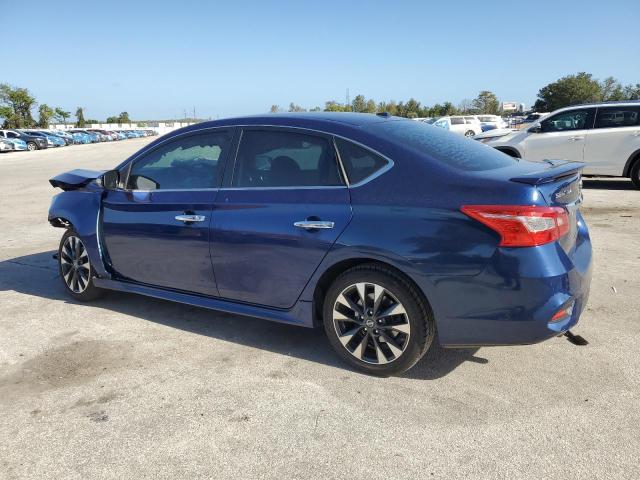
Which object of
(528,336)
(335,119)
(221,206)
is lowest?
(528,336)

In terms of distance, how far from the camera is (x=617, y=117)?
35.9 ft

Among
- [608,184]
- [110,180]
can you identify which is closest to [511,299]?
[110,180]

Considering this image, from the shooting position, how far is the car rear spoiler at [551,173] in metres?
3.01

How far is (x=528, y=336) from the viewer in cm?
301

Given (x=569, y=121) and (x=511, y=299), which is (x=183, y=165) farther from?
(x=569, y=121)

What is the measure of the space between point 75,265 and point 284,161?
99.1 inches

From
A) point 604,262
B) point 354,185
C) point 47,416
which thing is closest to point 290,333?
point 354,185

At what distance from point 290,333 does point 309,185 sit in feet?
4.24

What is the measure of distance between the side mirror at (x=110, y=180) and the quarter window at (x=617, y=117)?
996 cm

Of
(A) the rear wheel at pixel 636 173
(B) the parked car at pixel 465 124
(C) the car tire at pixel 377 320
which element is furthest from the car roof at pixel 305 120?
(B) the parked car at pixel 465 124

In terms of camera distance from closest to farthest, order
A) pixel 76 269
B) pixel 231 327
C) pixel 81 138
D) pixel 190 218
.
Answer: pixel 190 218 → pixel 231 327 → pixel 76 269 → pixel 81 138

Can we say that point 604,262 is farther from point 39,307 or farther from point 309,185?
point 39,307

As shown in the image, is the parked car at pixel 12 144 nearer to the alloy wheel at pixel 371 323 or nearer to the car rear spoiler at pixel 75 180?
the car rear spoiler at pixel 75 180

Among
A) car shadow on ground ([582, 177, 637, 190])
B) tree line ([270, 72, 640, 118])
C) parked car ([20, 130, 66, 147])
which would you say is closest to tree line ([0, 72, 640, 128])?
tree line ([270, 72, 640, 118])
